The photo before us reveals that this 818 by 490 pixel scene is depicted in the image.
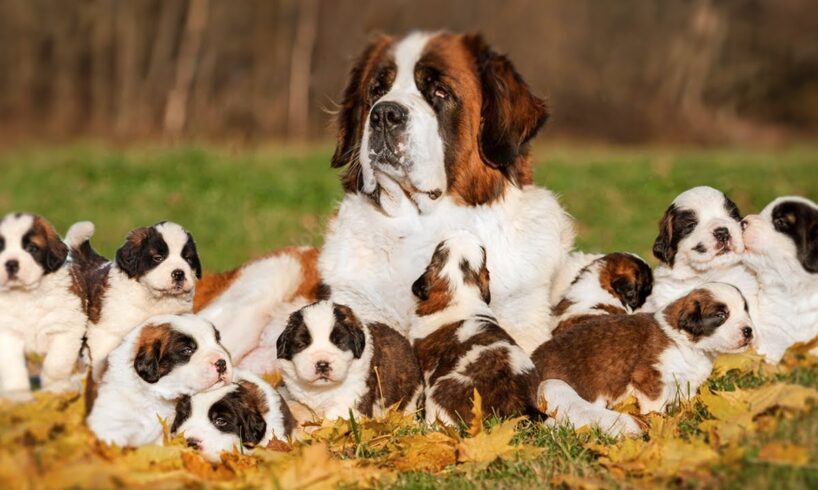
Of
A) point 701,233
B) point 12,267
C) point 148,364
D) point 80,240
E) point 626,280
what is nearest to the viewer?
point 148,364

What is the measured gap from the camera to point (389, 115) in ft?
18.2

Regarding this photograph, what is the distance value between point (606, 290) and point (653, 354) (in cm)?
98

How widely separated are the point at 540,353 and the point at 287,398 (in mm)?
1420

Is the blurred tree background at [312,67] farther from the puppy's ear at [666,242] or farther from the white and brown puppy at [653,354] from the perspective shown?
the white and brown puppy at [653,354]

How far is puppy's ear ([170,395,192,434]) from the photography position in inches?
183

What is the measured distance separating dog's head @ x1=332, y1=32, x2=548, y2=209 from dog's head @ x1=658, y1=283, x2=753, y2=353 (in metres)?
1.36

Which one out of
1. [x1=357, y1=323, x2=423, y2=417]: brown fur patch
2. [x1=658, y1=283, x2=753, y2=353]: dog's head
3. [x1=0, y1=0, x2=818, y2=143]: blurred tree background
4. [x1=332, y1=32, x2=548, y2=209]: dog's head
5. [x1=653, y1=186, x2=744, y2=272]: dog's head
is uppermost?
[x1=332, y1=32, x2=548, y2=209]: dog's head

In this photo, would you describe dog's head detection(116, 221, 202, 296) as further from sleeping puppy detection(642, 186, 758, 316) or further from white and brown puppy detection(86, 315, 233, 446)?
sleeping puppy detection(642, 186, 758, 316)

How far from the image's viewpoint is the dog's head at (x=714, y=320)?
5.18 metres

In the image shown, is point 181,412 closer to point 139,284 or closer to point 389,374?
point 139,284

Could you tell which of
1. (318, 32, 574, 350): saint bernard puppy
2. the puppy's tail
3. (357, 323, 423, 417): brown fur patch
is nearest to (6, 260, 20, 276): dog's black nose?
the puppy's tail

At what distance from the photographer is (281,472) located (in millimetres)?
4223

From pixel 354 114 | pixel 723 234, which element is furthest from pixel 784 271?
pixel 354 114

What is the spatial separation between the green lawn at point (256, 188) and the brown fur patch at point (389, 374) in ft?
21.4
